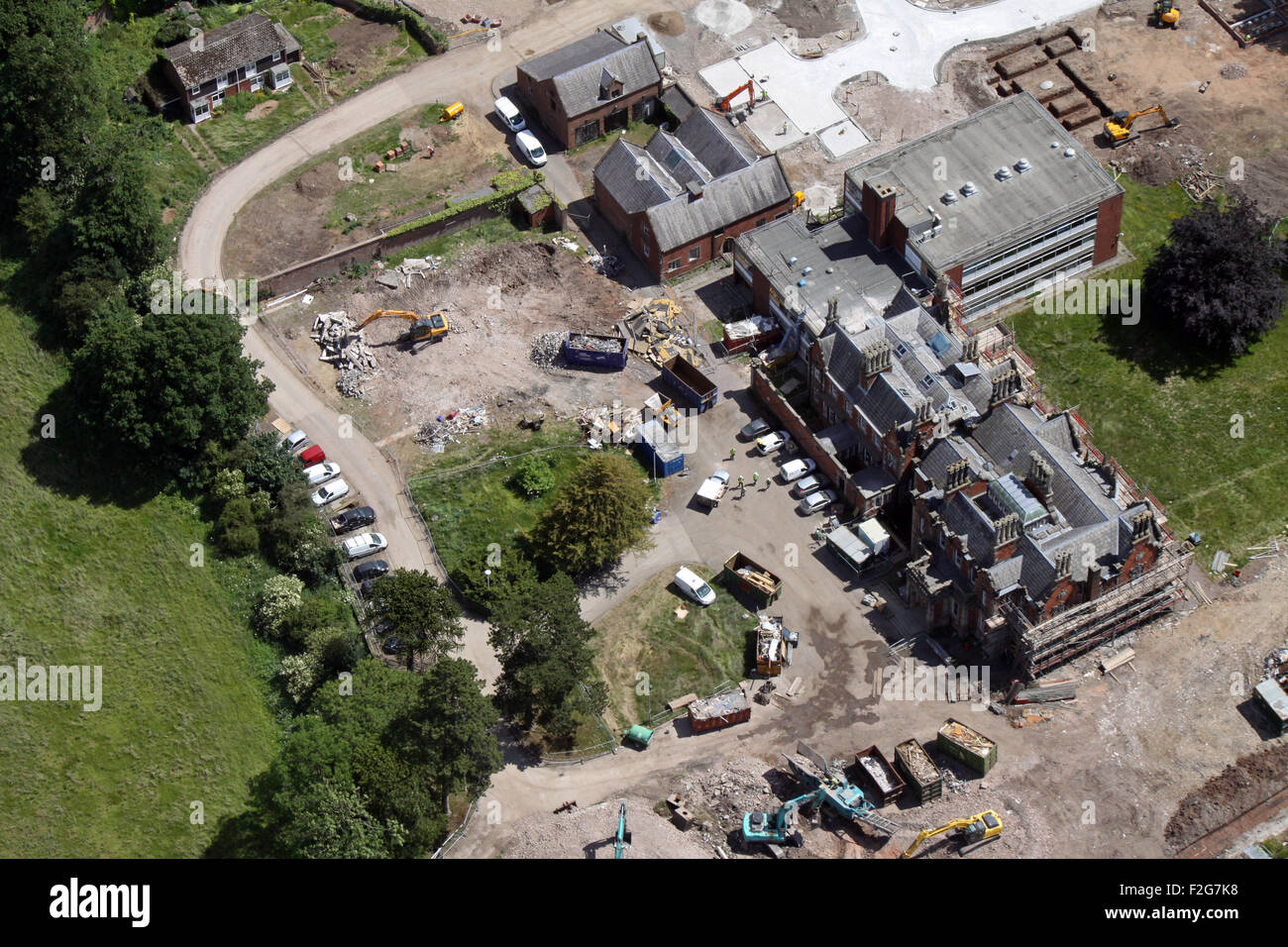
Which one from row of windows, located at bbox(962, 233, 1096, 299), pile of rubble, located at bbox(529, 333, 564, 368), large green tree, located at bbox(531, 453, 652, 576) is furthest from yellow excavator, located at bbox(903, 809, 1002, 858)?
pile of rubble, located at bbox(529, 333, 564, 368)

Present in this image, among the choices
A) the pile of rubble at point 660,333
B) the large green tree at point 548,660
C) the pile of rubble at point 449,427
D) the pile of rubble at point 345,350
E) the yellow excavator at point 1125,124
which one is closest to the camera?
the large green tree at point 548,660

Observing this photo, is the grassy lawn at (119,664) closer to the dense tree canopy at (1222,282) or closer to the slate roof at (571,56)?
the slate roof at (571,56)

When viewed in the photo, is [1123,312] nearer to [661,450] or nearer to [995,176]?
[995,176]

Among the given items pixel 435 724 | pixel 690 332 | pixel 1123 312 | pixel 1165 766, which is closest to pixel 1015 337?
pixel 1123 312

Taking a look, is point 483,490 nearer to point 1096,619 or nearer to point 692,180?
point 692,180

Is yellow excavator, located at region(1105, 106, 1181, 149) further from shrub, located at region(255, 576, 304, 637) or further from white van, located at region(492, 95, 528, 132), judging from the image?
shrub, located at region(255, 576, 304, 637)

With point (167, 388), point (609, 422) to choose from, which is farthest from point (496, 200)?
point (167, 388)

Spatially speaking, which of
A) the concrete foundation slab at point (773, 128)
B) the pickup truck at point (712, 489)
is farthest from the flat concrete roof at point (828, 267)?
the concrete foundation slab at point (773, 128)
